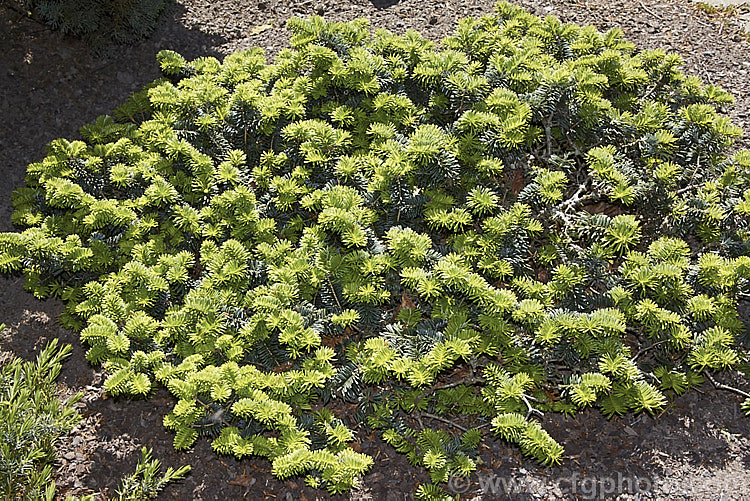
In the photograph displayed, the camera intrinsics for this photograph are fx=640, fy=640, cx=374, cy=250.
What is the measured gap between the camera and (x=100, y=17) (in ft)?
15.1

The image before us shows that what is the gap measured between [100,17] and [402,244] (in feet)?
10.9

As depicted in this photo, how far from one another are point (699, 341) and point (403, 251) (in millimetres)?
1233

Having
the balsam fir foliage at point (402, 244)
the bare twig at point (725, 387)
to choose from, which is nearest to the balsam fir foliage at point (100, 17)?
the balsam fir foliage at point (402, 244)

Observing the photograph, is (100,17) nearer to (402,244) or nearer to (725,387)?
(402,244)

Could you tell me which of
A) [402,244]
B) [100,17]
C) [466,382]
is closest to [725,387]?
[466,382]

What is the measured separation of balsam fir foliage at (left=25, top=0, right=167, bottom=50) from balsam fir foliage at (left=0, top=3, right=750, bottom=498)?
4.35ft

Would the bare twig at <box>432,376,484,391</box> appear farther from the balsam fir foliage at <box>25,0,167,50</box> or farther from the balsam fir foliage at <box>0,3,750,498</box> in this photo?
the balsam fir foliage at <box>25,0,167,50</box>

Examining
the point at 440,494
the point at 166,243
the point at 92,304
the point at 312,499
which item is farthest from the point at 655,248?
the point at 92,304

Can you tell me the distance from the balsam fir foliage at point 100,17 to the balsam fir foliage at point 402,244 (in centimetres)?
133

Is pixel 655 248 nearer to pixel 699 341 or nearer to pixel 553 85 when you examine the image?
pixel 699 341

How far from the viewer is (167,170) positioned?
3.17 meters

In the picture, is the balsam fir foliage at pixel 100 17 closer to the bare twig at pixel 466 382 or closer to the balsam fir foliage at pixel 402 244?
the balsam fir foliage at pixel 402 244

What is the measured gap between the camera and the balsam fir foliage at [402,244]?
247cm

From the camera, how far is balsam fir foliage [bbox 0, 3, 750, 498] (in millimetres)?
2467
